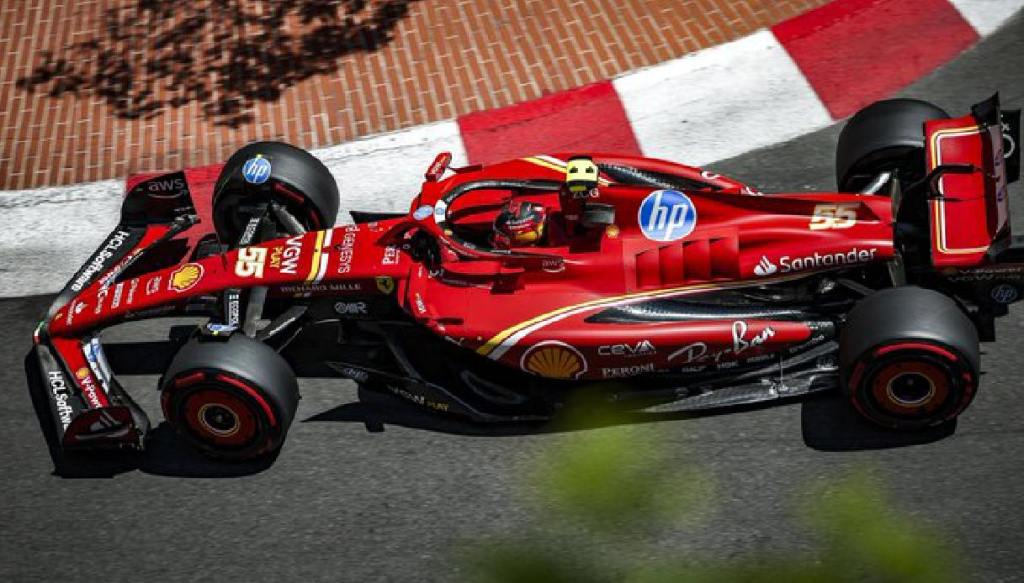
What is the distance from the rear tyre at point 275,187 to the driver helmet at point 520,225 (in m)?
1.62

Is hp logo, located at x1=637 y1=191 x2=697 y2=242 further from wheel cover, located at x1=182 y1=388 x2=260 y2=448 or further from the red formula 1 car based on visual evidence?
wheel cover, located at x1=182 y1=388 x2=260 y2=448

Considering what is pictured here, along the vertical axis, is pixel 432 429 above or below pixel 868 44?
below

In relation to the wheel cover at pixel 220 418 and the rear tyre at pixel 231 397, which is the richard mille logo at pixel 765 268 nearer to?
the rear tyre at pixel 231 397

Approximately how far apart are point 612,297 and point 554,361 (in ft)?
1.54

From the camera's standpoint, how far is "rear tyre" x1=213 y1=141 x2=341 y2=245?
8.00 metres

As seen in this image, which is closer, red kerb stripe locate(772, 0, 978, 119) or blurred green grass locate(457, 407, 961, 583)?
blurred green grass locate(457, 407, 961, 583)

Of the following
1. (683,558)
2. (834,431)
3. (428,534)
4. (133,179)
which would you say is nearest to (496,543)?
(428,534)

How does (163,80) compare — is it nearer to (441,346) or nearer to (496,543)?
(441,346)

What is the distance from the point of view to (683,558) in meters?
6.25

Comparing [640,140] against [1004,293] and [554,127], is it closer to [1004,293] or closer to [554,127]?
[554,127]

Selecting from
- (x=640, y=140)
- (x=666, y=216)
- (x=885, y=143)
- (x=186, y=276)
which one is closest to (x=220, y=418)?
(x=186, y=276)

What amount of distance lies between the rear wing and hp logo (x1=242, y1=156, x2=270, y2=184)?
4.02m

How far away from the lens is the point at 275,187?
801cm

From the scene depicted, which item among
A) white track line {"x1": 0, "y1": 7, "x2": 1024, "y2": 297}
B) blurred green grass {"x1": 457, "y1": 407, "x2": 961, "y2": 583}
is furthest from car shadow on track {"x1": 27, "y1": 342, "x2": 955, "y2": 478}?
white track line {"x1": 0, "y1": 7, "x2": 1024, "y2": 297}
